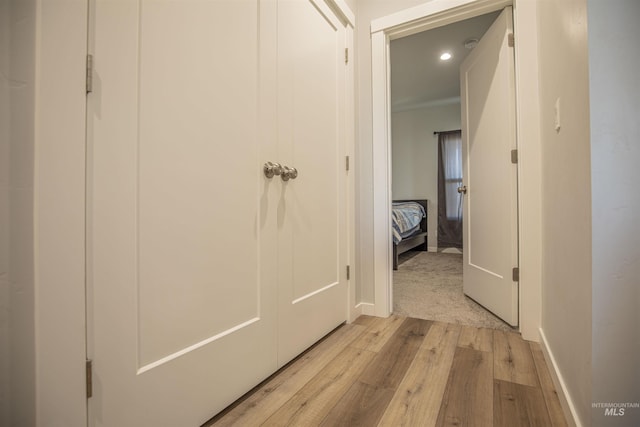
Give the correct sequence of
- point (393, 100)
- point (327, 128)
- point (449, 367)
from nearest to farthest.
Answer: point (449, 367), point (327, 128), point (393, 100)

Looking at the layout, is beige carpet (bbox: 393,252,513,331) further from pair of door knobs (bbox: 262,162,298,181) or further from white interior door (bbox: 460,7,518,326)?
pair of door knobs (bbox: 262,162,298,181)

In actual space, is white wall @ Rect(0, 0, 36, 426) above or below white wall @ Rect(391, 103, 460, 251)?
below

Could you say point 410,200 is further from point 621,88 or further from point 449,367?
point 621,88

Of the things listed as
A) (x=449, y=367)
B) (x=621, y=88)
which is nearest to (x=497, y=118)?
(x=621, y=88)

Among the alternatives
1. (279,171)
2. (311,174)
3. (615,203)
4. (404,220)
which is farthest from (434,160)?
(615,203)

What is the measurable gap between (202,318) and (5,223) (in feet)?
1.78

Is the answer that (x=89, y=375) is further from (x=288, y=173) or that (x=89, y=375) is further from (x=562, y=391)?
(x=562, y=391)

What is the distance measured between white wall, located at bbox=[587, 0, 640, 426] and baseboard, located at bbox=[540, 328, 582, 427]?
17 centimetres

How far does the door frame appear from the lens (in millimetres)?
1554

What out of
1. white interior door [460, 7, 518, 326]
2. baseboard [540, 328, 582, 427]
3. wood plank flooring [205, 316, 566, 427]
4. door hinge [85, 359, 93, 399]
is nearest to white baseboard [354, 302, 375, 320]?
wood plank flooring [205, 316, 566, 427]

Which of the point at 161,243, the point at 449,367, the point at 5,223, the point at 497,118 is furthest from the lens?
the point at 497,118

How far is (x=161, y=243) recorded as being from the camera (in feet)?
2.66

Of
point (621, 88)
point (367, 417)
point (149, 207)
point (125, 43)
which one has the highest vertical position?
point (125, 43)

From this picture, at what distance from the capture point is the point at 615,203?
0.71 metres
